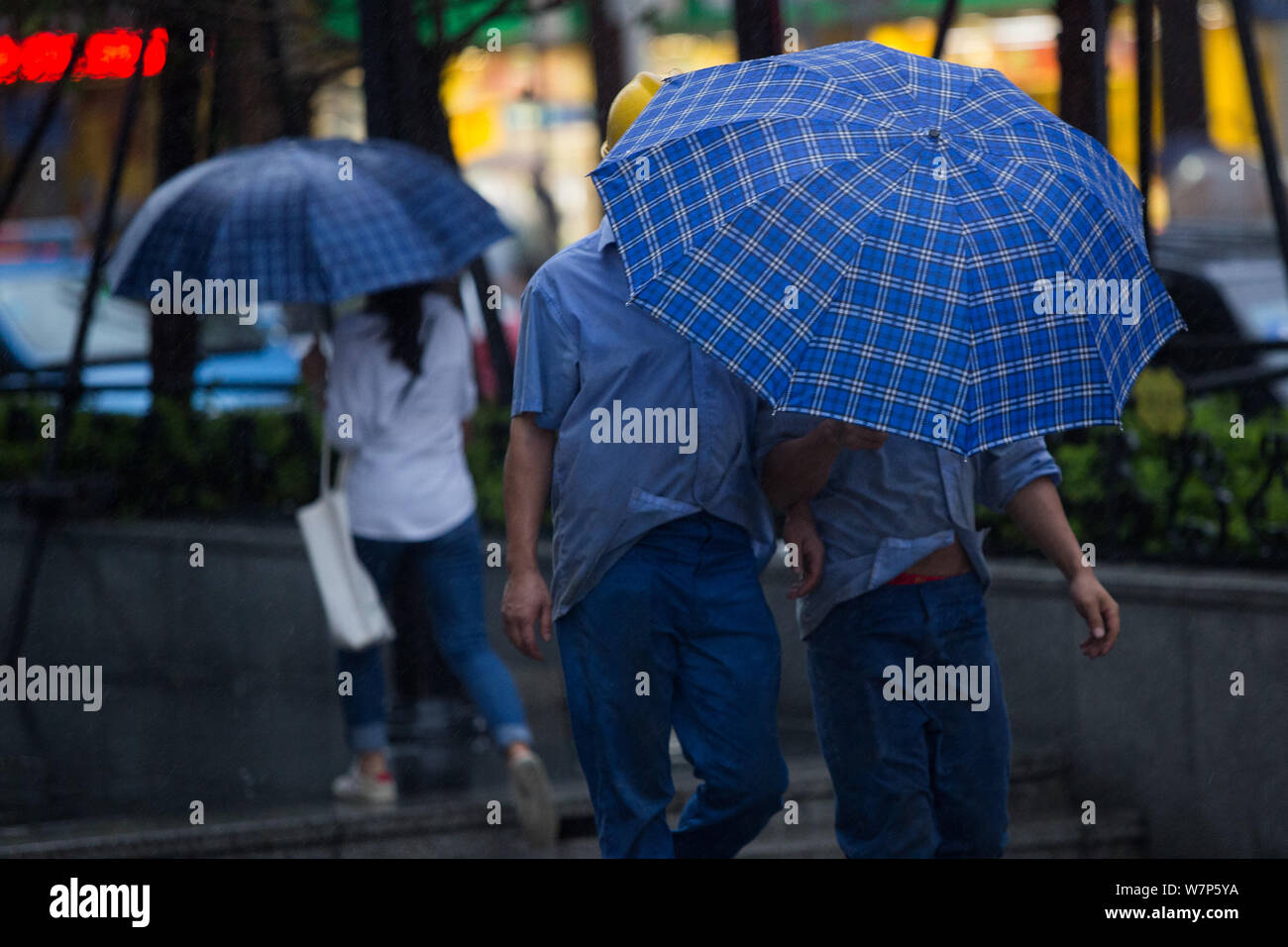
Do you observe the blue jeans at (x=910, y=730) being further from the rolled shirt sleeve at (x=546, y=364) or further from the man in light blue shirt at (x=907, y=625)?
the rolled shirt sleeve at (x=546, y=364)

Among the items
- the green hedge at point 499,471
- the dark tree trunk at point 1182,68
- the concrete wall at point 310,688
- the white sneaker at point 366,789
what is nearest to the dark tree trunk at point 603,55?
the green hedge at point 499,471

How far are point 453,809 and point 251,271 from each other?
1.77 metres

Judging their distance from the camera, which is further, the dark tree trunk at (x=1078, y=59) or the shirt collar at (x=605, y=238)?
the dark tree trunk at (x=1078, y=59)

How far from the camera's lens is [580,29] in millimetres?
21547

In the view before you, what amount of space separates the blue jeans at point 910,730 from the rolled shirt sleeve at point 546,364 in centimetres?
74

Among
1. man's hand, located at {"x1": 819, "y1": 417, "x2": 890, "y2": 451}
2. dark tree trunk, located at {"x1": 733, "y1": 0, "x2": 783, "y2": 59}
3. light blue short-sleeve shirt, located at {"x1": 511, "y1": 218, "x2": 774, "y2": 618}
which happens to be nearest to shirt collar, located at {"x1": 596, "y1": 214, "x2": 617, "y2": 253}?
light blue short-sleeve shirt, located at {"x1": 511, "y1": 218, "x2": 774, "y2": 618}

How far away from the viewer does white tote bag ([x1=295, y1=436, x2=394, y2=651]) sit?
6000 mm

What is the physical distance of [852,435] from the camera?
3.70m

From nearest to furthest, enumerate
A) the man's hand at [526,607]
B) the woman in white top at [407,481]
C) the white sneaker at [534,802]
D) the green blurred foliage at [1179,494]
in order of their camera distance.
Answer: the man's hand at [526,607]
the white sneaker at [534,802]
the woman in white top at [407,481]
the green blurred foliage at [1179,494]

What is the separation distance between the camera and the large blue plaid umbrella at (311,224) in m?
5.92

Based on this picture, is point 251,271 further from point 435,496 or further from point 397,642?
point 397,642

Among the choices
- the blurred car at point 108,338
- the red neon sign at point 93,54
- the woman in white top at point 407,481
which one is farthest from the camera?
the blurred car at point 108,338

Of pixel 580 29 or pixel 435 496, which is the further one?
pixel 580 29
